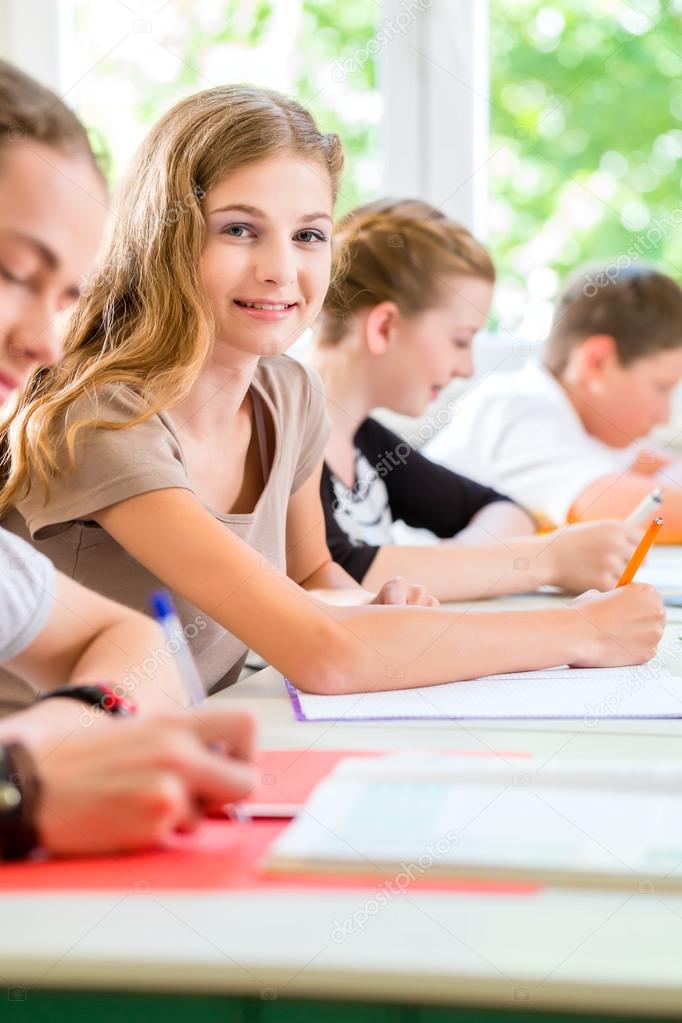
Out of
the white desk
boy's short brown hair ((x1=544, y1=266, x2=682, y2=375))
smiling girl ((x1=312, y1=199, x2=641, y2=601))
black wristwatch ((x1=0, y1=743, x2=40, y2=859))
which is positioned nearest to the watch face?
black wristwatch ((x1=0, y1=743, x2=40, y2=859))

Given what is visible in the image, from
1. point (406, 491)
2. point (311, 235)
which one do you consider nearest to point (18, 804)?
point (311, 235)

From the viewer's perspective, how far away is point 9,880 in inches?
18.4

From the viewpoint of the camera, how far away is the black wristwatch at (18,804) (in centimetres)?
48

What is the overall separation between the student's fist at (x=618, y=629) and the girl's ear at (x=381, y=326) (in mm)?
814

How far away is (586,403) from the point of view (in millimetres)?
2301

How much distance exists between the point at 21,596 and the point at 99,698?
15 centimetres

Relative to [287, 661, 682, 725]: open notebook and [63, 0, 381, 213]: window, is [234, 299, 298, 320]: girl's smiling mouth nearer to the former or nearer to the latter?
[287, 661, 682, 725]: open notebook

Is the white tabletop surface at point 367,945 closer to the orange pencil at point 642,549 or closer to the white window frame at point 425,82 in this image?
the orange pencil at point 642,549

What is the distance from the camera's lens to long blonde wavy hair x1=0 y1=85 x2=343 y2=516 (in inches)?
38.9

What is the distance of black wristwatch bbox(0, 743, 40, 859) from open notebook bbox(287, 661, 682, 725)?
34 cm

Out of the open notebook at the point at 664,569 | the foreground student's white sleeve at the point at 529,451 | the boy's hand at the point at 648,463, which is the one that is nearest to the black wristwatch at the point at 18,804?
the open notebook at the point at 664,569

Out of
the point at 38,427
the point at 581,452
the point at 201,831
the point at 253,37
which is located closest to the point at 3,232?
the point at 38,427

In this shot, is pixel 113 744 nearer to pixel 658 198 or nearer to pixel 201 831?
pixel 201 831

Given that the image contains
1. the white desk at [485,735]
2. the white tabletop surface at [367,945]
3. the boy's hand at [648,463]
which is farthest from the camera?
the boy's hand at [648,463]
